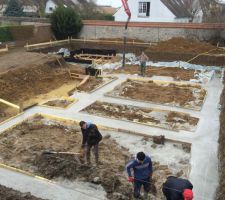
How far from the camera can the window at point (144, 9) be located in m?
32.4

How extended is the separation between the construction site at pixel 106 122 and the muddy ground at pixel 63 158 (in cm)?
3

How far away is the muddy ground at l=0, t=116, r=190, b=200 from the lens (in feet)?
23.6

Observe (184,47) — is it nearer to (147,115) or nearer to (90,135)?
(147,115)

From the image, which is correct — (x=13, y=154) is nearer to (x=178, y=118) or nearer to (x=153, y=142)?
(x=153, y=142)

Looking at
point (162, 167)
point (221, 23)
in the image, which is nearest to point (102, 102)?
point (162, 167)

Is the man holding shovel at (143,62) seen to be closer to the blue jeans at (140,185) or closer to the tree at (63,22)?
the blue jeans at (140,185)

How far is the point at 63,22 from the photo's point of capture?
26.6 meters

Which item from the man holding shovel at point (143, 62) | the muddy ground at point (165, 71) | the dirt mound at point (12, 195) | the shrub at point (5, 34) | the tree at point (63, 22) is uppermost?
the tree at point (63, 22)

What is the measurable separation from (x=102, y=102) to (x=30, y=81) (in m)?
4.58

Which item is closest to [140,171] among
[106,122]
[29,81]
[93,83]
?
[106,122]

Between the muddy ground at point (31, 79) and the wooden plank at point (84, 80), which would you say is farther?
the wooden plank at point (84, 80)

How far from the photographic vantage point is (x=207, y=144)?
30.3ft

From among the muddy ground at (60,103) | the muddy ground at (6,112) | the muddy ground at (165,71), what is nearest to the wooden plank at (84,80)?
the muddy ground at (60,103)

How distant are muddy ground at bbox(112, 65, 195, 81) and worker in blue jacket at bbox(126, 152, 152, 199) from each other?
11129mm
